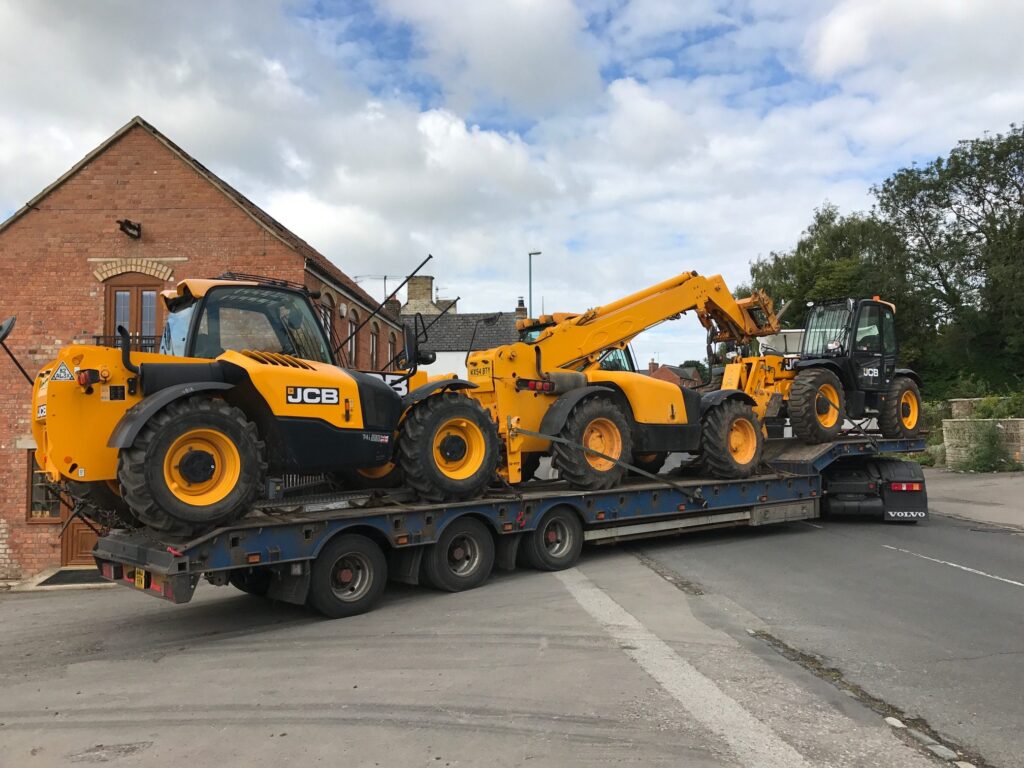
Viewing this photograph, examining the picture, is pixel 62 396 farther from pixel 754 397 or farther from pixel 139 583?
pixel 754 397

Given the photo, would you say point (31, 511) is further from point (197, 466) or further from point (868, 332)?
point (868, 332)

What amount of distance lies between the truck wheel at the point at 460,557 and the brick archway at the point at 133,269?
10.7 metres

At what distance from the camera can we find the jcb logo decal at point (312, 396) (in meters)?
6.78

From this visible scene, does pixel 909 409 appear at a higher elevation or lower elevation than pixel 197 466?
higher

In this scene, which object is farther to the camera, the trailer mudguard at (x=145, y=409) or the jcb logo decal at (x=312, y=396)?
the jcb logo decal at (x=312, y=396)

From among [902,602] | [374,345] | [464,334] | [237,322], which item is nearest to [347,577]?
[237,322]

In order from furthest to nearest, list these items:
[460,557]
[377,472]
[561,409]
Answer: [561,409] < [377,472] < [460,557]

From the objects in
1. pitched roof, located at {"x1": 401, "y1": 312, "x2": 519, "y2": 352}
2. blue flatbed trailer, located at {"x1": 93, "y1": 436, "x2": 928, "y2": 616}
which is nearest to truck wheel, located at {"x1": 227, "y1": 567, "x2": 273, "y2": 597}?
blue flatbed trailer, located at {"x1": 93, "y1": 436, "x2": 928, "y2": 616}

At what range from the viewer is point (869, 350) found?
13.5 m

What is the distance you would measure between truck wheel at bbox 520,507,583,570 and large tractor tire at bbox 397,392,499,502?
990 mm

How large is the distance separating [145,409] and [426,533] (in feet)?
9.49

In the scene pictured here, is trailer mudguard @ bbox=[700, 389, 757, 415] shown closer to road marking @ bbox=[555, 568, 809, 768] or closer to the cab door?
the cab door

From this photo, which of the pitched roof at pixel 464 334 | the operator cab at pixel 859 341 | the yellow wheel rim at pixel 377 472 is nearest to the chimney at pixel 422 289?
the pitched roof at pixel 464 334

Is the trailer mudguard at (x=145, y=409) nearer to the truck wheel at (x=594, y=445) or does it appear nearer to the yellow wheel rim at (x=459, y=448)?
the yellow wheel rim at (x=459, y=448)
